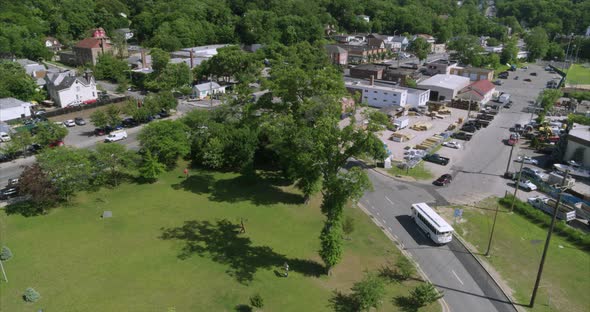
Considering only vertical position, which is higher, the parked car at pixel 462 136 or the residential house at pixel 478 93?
the residential house at pixel 478 93

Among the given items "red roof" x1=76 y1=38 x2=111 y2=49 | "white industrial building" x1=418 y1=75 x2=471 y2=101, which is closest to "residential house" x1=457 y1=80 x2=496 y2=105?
"white industrial building" x1=418 y1=75 x2=471 y2=101

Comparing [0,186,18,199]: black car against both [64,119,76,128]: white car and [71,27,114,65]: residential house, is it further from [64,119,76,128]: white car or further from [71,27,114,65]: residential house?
[71,27,114,65]: residential house

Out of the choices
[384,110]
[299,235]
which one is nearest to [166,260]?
[299,235]

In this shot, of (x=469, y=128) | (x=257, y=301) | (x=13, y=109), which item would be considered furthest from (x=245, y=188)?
(x=13, y=109)

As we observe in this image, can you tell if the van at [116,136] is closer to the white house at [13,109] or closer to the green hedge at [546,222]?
the white house at [13,109]

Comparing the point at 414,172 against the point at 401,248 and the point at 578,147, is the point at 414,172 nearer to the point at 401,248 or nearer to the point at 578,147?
the point at 401,248

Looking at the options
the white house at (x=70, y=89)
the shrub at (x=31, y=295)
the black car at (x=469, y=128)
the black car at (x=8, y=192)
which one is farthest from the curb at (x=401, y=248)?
the white house at (x=70, y=89)
